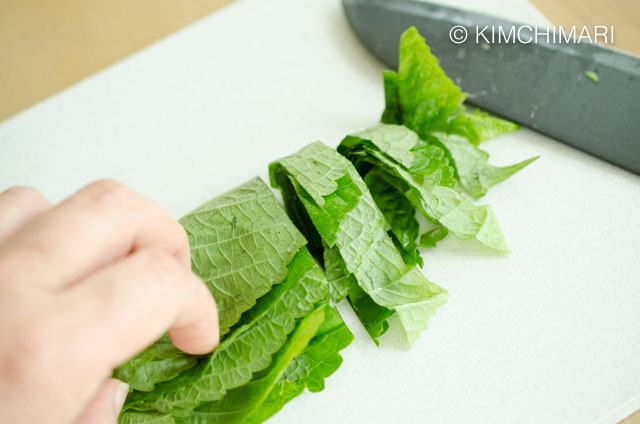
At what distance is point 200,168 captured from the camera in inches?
50.6

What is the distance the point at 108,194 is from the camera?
592mm

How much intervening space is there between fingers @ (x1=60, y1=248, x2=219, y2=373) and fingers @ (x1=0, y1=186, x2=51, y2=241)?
0.71ft

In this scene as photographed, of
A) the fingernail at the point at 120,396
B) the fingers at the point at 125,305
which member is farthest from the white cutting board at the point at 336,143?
the fingers at the point at 125,305

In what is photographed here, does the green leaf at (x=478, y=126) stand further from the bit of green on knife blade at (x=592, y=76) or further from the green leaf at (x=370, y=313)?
the green leaf at (x=370, y=313)

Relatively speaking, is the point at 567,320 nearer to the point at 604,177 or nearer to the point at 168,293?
the point at 604,177

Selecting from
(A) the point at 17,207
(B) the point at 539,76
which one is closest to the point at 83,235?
(A) the point at 17,207

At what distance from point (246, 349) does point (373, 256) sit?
297mm

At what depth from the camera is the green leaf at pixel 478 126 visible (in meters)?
1.21

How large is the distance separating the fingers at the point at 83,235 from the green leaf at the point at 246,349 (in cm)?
29

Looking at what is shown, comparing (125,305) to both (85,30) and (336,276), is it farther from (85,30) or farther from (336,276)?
(85,30)

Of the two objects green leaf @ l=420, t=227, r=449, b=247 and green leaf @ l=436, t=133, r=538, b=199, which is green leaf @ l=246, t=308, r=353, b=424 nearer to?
green leaf @ l=420, t=227, r=449, b=247

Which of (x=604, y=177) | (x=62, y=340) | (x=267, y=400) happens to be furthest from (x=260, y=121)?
(x=62, y=340)

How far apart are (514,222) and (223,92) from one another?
81 cm

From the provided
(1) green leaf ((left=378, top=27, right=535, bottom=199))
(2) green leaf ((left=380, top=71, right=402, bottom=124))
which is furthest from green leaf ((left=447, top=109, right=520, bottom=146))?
(2) green leaf ((left=380, top=71, right=402, bottom=124))
